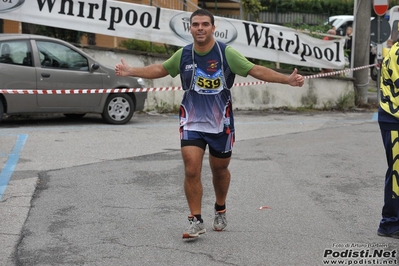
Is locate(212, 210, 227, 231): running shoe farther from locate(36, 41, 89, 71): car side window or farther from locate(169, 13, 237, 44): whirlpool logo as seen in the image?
locate(169, 13, 237, 44): whirlpool logo

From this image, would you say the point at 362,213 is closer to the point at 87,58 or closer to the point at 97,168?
the point at 97,168

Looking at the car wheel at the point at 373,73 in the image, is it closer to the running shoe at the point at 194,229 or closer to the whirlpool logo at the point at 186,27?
the whirlpool logo at the point at 186,27

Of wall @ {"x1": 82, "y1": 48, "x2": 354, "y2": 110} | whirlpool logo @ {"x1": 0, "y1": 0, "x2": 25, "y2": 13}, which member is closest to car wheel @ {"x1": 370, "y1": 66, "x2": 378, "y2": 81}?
wall @ {"x1": 82, "y1": 48, "x2": 354, "y2": 110}

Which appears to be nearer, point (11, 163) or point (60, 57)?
point (11, 163)

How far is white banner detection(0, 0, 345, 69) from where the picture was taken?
1716cm

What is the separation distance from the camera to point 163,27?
17.9 metres

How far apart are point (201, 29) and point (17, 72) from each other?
25.9 feet

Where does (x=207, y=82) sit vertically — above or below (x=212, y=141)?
above

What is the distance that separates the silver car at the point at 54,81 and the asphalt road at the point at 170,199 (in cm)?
46

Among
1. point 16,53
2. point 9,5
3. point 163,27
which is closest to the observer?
point 16,53

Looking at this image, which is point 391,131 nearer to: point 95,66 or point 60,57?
point 95,66

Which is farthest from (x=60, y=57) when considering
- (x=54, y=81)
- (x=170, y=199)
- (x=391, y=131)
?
(x=391, y=131)

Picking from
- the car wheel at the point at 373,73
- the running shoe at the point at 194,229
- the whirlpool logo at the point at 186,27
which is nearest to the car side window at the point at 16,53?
the whirlpool logo at the point at 186,27

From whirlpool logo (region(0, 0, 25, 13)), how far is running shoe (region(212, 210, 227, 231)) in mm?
11360
